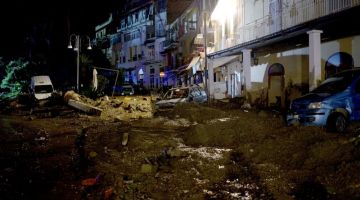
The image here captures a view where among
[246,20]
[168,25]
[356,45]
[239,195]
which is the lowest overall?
[239,195]

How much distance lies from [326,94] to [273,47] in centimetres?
1276

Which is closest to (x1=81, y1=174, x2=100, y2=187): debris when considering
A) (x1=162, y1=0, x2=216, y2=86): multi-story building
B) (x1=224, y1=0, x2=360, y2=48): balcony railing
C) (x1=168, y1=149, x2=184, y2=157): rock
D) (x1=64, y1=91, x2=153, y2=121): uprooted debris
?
(x1=168, y1=149, x2=184, y2=157): rock

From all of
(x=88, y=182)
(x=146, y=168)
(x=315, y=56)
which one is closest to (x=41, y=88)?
(x=315, y=56)

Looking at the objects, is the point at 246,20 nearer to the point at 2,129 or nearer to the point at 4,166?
the point at 2,129

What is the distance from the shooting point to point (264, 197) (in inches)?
318

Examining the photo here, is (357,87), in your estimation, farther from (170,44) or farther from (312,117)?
(170,44)

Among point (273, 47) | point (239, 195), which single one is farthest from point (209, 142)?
point (273, 47)

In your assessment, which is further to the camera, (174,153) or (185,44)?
(185,44)

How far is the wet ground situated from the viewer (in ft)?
27.9

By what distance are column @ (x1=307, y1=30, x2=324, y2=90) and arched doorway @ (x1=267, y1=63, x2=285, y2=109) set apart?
5.03 meters

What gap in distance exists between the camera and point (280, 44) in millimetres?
24438

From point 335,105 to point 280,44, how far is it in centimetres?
1241

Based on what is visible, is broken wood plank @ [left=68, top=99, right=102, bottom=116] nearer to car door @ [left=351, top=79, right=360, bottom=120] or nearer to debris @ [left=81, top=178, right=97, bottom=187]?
debris @ [left=81, top=178, right=97, bottom=187]

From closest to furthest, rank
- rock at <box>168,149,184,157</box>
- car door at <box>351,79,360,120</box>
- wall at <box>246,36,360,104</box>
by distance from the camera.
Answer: rock at <box>168,149,184,157</box> < car door at <box>351,79,360,120</box> < wall at <box>246,36,360,104</box>
